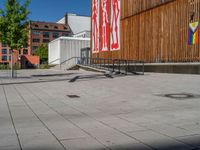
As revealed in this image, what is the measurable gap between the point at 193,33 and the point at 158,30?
455 centimetres

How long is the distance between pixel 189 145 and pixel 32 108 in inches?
194

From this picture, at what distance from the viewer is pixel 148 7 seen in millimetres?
25391

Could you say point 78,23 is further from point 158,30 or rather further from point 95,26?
point 158,30

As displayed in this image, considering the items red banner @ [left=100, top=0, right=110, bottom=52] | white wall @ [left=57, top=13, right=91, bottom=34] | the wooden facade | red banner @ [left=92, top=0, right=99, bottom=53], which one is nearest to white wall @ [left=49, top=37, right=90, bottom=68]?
red banner @ [left=92, top=0, right=99, bottom=53]

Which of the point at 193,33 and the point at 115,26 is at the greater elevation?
the point at 115,26

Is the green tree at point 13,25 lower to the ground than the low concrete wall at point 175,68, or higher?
higher

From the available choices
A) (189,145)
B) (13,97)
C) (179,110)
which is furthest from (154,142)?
(13,97)

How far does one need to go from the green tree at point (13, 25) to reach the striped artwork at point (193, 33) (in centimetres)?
1169

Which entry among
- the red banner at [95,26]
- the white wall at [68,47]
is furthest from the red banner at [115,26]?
the white wall at [68,47]

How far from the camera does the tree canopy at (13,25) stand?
64.1ft

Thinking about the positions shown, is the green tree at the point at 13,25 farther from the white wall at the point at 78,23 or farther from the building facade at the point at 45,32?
the building facade at the point at 45,32

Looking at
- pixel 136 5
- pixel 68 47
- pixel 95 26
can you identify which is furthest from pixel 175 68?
pixel 68 47

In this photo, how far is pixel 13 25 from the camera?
63.5 ft

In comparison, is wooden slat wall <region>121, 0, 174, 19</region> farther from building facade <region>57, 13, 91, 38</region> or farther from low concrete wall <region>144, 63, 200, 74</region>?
building facade <region>57, 13, 91, 38</region>
